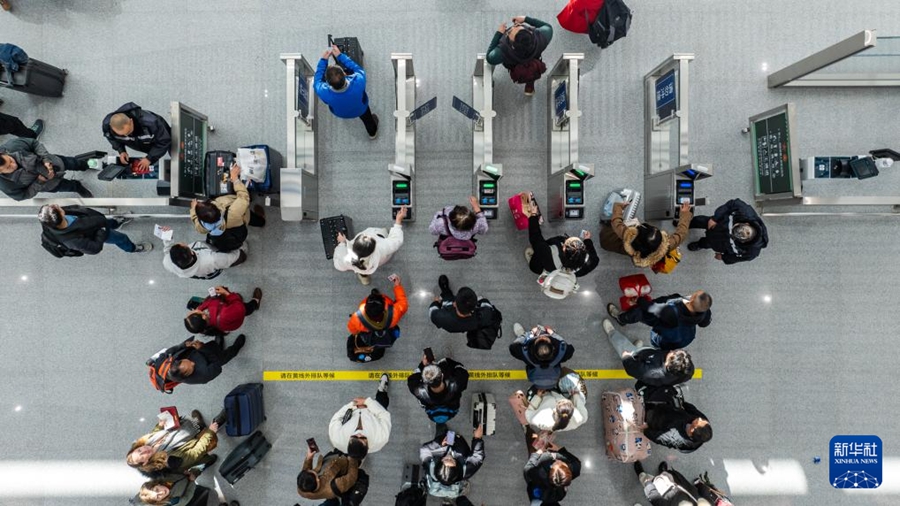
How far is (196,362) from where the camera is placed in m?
4.32

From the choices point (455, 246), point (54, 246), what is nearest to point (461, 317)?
point (455, 246)

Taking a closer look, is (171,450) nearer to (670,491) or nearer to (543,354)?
(543,354)

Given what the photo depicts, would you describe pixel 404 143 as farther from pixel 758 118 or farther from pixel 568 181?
pixel 758 118

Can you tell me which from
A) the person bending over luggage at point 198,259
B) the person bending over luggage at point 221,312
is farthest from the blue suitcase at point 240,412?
the person bending over luggage at point 198,259

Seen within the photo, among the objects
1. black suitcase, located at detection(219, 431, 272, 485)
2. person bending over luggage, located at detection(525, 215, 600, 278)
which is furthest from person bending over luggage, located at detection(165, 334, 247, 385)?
person bending over luggage, located at detection(525, 215, 600, 278)

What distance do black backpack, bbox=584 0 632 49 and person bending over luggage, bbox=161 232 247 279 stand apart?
4.79 meters

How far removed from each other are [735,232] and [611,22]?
102 inches

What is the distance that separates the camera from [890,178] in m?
5.26

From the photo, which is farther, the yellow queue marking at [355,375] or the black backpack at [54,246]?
the yellow queue marking at [355,375]

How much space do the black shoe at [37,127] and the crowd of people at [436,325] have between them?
0.87 meters

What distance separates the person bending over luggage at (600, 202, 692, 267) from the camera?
4.07 m

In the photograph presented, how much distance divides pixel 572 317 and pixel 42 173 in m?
6.00

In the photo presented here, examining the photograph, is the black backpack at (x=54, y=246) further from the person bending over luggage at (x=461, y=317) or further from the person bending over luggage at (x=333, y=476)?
the person bending over luggage at (x=461, y=317)

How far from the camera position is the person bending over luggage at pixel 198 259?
13.0ft
